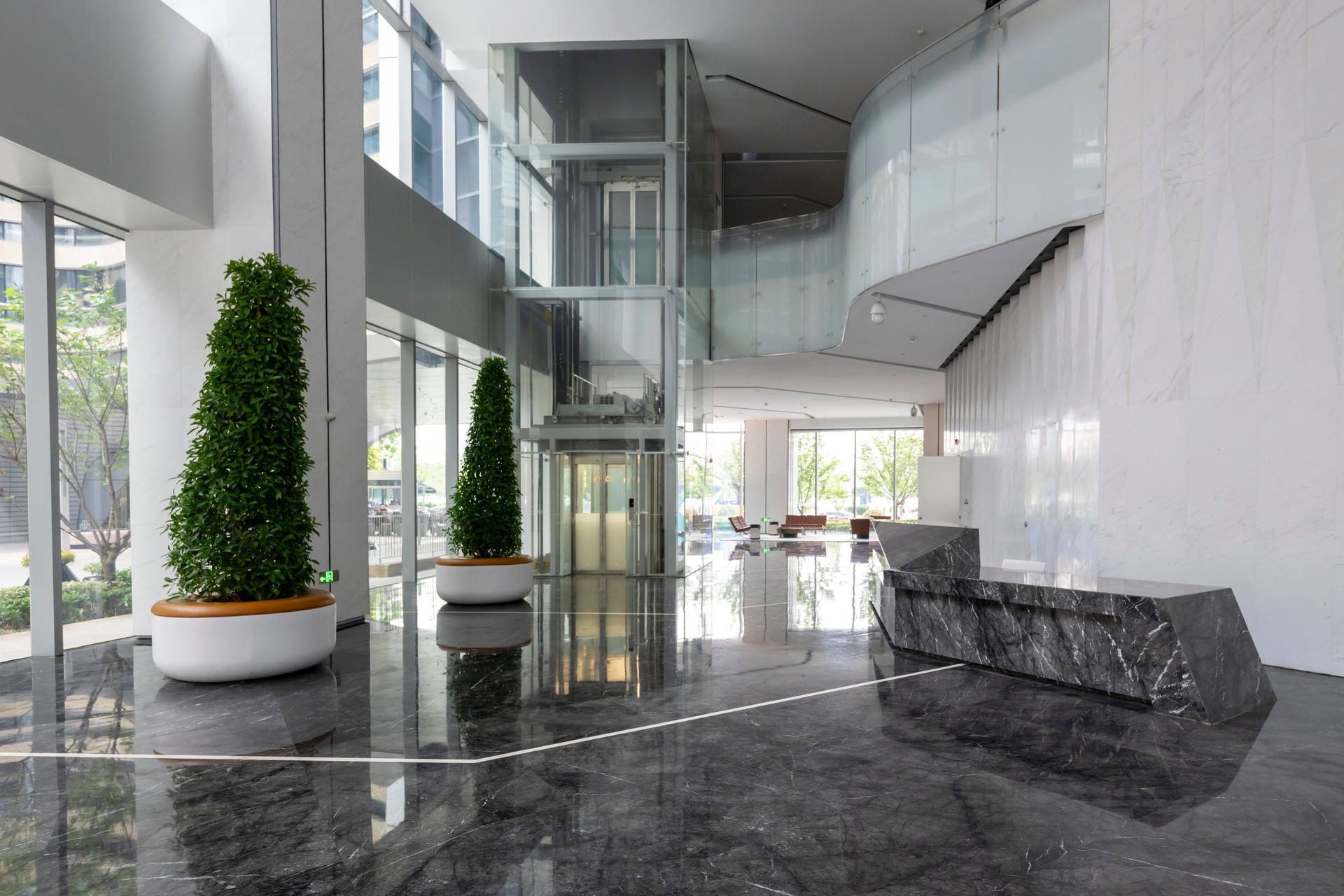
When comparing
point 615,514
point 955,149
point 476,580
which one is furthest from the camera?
point 615,514

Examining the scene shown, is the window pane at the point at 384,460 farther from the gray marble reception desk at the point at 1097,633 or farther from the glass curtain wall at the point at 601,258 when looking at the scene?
the gray marble reception desk at the point at 1097,633

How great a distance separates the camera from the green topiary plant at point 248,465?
5.99 m

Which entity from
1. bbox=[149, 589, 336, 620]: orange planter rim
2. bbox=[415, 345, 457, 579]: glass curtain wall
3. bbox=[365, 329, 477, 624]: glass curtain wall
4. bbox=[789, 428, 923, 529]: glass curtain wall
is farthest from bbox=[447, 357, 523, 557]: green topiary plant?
bbox=[789, 428, 923, 529]: glass curtain wall

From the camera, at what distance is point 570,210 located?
1345 cm

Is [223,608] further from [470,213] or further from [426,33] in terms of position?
[426,33]

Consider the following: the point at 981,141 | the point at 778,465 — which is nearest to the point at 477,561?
the point at 981,141

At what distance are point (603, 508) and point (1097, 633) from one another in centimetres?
893

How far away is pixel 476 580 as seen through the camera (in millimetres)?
9797

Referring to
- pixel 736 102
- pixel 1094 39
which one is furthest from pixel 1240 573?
pixel 736 102

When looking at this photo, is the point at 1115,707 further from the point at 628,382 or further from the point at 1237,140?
the point at 628,382

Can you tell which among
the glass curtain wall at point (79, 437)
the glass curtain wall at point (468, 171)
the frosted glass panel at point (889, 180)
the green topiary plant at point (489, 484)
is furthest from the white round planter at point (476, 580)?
the frosted glass panel at point (889, 180)

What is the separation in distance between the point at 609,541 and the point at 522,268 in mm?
4370

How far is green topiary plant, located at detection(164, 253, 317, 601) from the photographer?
5992 millimetres

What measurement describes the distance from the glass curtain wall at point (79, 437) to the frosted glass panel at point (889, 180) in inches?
306
